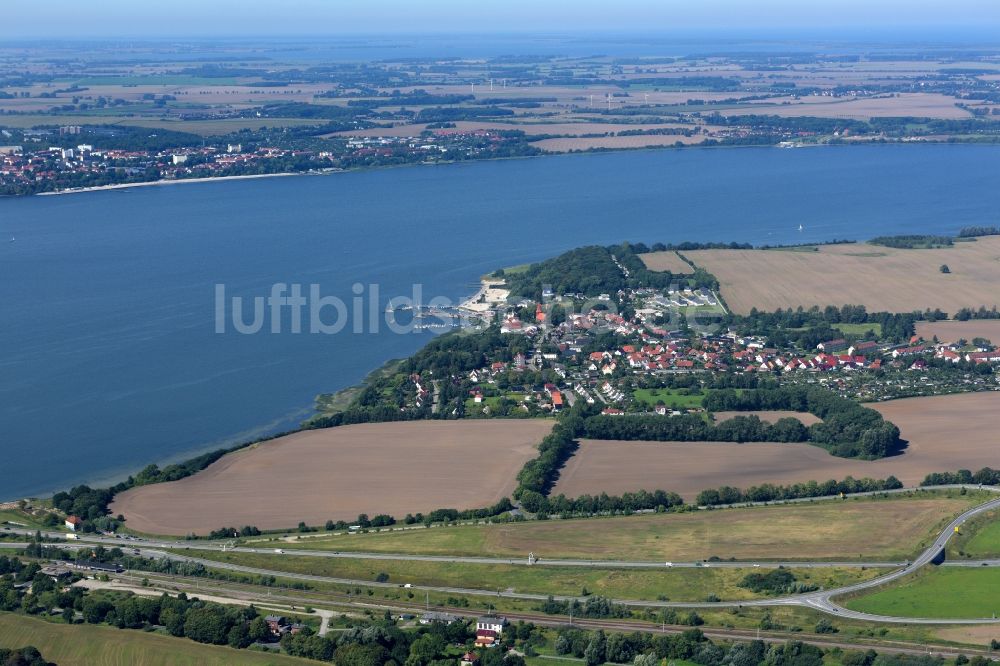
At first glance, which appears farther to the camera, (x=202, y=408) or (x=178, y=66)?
(x=178, y=66)

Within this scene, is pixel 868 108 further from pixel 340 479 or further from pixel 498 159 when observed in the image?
pixel 340 479

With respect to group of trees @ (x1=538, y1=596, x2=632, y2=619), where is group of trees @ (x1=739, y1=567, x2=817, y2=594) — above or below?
above

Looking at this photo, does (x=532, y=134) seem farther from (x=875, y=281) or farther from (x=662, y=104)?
(x=875, y=281)

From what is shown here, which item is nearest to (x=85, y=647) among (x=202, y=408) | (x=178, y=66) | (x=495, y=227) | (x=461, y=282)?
(x=202, y=408)

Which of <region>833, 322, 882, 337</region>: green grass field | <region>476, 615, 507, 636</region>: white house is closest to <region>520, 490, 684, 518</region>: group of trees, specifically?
<region>476, 615, 507, 636</region>: white house

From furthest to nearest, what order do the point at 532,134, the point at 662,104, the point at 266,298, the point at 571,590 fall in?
the point at 662,104, the point at 532,134, the point at 266,298, the point at 571,590

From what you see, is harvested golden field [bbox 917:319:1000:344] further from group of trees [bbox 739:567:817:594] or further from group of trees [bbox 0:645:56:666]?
group of trees [bbox 0:645:56:666]

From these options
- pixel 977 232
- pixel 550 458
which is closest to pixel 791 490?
pixel 550 458
